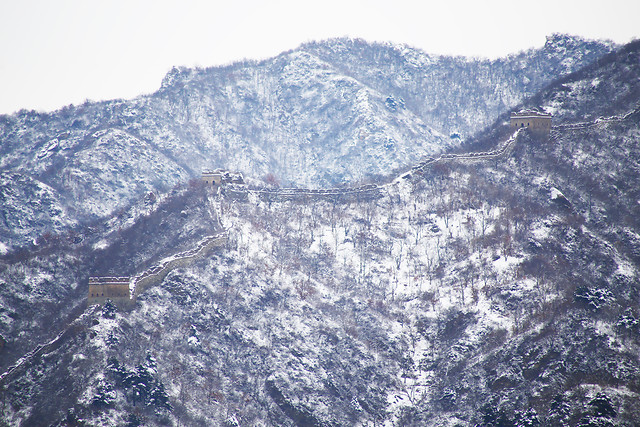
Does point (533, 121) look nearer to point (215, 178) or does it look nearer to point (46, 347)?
point (215, 178)

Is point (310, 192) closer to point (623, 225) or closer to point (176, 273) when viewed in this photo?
point (176, 273)

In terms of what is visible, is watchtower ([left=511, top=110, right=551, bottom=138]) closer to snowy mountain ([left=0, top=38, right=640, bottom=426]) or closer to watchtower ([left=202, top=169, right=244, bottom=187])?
snowy mountain ([left=0, top=38, right=640, bottom=426])

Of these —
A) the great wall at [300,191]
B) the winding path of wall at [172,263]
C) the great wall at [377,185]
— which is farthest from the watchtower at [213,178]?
the winding path of wall at [172,263]

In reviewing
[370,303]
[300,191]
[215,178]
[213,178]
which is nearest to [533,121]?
[300,191]

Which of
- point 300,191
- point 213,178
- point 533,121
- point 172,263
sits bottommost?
point 172,263

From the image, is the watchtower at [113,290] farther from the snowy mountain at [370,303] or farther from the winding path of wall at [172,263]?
the snowy mountain at [370,303]

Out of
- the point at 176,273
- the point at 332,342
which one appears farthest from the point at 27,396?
the point at 332,342

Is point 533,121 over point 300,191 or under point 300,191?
under
